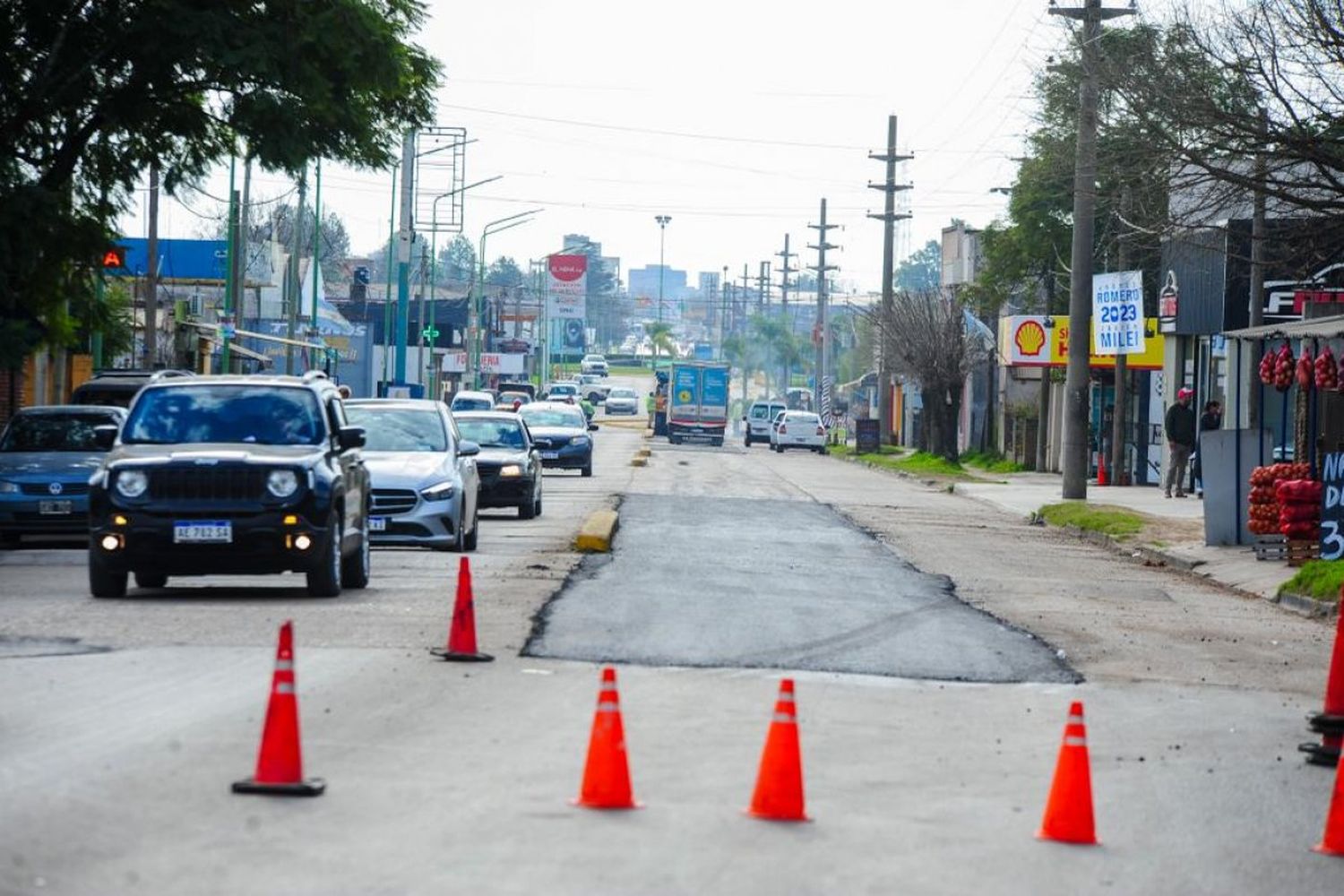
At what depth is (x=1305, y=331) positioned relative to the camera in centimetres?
2258

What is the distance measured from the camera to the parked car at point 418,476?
2266 cm

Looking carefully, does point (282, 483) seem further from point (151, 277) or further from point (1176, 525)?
point (151, 277)

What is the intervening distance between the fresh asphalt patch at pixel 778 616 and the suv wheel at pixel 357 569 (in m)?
1.71

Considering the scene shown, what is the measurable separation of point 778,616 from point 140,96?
1307 centimetres

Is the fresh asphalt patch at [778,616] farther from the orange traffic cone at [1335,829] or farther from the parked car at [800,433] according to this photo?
the parked car at [800,433]

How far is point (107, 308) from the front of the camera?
98.7ft

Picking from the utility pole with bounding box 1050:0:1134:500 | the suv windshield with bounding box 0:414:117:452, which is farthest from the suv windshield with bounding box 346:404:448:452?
the utility pole with bounding box 1050:0:1134:500

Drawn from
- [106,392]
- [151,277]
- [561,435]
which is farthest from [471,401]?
[106,392]

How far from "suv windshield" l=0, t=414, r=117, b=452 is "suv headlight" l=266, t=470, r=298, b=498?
355 inches

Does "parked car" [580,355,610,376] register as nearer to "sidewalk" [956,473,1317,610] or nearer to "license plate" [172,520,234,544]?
"sidewalk" [956,473,1317,610]

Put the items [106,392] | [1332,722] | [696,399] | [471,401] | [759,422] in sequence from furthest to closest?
[759,422]
[696,399]
[471,401]
[106,392]
[1332,722]

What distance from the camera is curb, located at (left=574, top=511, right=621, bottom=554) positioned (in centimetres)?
2350

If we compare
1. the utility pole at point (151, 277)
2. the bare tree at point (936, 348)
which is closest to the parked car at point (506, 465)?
the utility pole at point (151, 277)

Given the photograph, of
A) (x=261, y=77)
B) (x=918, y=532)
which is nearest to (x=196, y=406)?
(x=261, y=77)
